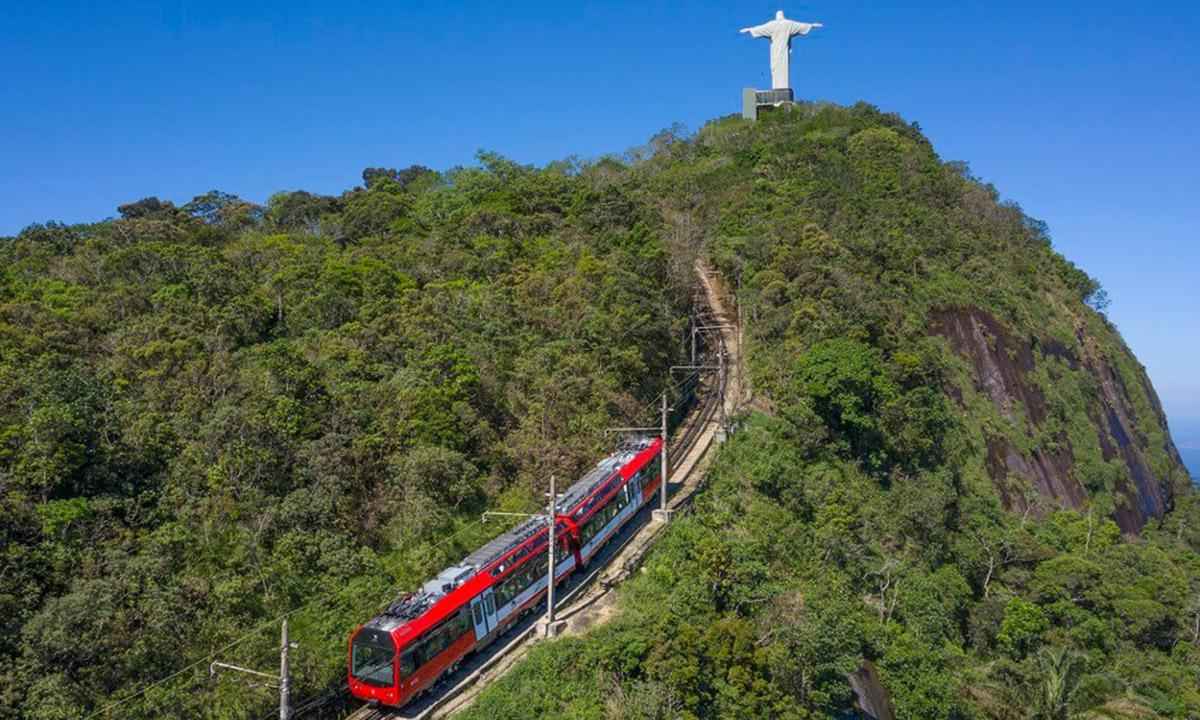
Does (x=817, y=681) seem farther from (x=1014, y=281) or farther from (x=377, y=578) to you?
(x=1014, y=281)

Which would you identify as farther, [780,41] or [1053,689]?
[780,41]

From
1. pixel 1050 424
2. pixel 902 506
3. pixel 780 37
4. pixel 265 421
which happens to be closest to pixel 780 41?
pixel 780 37

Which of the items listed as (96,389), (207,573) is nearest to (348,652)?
(207,573)

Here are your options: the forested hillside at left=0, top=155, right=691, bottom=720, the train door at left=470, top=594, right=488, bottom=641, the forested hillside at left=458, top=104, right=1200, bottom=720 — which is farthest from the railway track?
the forested hillside at left=0, top=155, right=691, bottom=720

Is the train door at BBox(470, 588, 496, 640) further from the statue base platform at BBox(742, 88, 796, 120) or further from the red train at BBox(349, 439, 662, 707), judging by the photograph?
the statue base platform at BBox(742, 88, 796, 120)

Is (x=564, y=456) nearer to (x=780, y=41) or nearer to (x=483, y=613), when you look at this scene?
(x=483, y=613)
